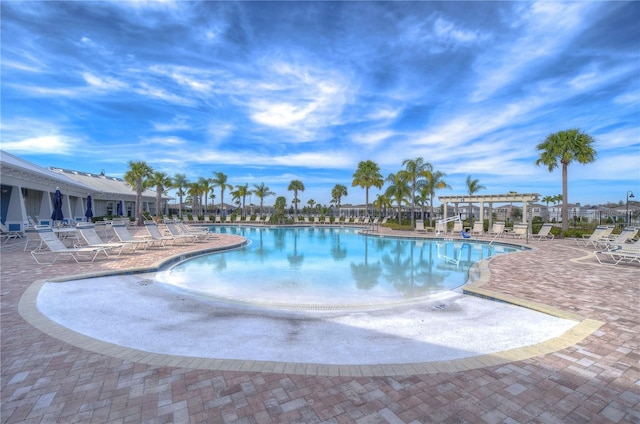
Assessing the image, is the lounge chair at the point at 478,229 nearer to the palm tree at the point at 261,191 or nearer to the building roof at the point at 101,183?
the palm tree at the point at 261,191

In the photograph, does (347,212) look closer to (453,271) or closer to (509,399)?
(453,271)

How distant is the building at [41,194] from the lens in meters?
16.0

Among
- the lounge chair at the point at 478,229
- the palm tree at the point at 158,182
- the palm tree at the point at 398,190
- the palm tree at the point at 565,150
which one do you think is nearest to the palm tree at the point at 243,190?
the palm tree at the point at 158,182

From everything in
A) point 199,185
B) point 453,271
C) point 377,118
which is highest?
point 377,118

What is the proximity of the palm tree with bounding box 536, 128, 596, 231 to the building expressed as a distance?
93.6ft

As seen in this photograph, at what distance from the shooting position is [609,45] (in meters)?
11.1

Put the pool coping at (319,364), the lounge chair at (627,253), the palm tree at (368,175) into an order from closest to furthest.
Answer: the pool coping at (319,364) < the lounge chair at (627,253) < the palm tree at (368,175)

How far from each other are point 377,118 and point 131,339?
20745 mm

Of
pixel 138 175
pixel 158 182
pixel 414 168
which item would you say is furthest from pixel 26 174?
pixel 414 168

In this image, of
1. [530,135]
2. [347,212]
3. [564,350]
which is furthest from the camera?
[347,212]

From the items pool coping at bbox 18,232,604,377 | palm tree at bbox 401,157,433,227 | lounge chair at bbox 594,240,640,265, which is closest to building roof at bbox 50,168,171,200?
palm tree at bbox 401,157,433,227

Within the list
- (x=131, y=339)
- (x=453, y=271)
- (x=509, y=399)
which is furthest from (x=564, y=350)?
(x=453, y=271)

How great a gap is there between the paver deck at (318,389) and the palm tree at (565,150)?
19.0 m

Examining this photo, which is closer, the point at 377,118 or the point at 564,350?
the point at 564,350
